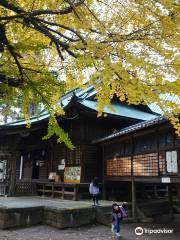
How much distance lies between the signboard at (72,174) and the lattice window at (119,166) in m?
2.00

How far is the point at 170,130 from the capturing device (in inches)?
476

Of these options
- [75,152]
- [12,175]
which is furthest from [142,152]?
[12,175]

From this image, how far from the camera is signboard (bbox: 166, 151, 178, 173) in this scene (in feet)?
37.5

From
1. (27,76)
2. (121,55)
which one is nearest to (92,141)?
(27,76)

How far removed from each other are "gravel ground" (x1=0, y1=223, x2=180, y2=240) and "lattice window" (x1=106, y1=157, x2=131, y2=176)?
3536mm

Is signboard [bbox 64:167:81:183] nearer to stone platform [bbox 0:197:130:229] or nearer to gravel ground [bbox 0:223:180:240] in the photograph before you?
stone platform [bbox 0:197:130:229]

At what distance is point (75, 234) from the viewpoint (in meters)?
10.9

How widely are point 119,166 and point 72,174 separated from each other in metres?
3.93

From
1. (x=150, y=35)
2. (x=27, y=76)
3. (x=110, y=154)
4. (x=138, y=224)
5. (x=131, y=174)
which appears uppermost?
(x=150, y=35)

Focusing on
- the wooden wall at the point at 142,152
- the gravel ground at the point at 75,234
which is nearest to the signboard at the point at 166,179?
the wooden wall at the point at 142,152

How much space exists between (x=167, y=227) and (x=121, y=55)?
32.7ft

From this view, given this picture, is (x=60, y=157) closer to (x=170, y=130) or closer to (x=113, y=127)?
(x=113, y=127)

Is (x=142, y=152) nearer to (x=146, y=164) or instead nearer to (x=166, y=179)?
(x=146, y=164)

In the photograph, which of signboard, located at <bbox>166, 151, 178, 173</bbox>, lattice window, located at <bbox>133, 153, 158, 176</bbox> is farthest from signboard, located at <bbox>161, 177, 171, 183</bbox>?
lattice window, located at <bbox>133, 153, 158, 176</bbox>
